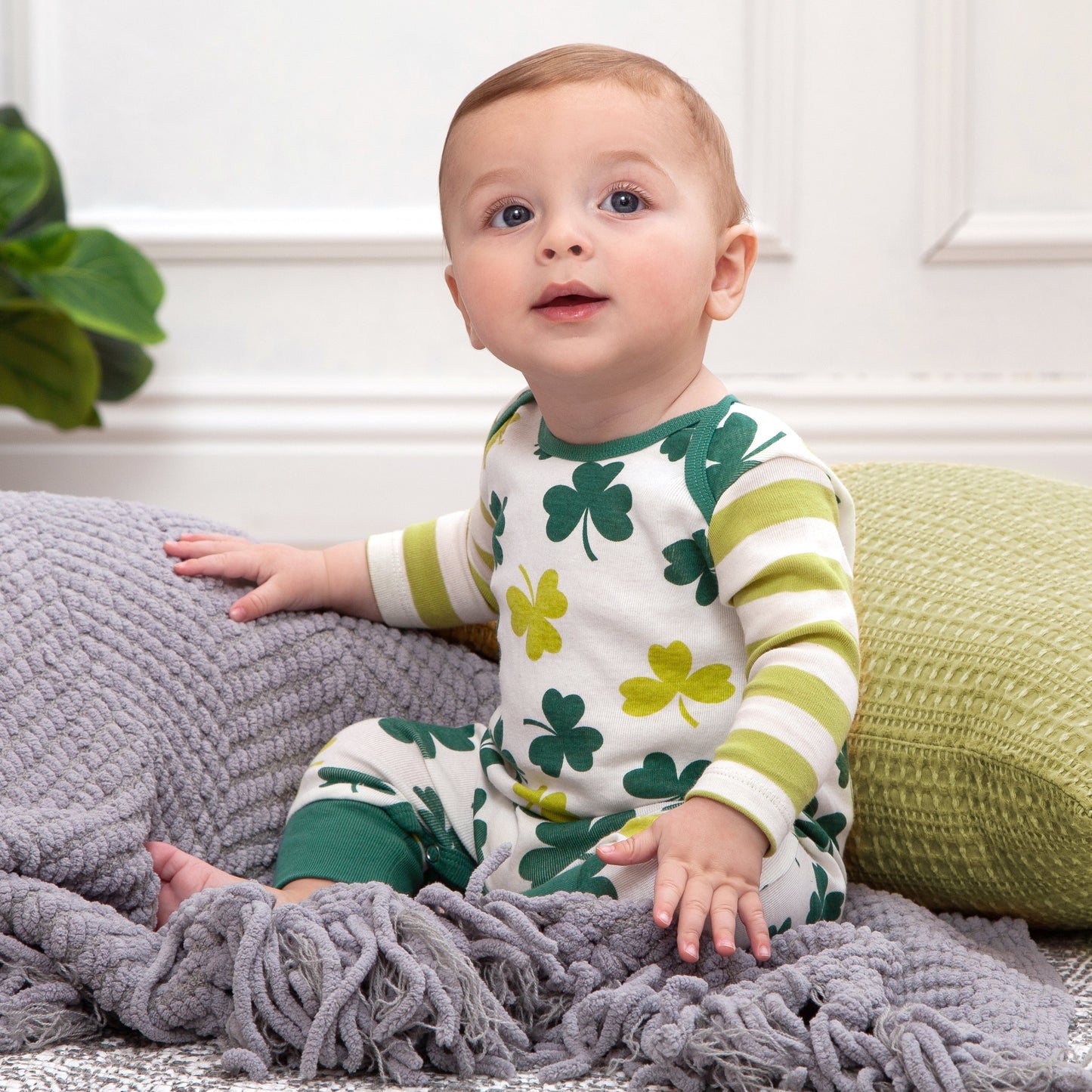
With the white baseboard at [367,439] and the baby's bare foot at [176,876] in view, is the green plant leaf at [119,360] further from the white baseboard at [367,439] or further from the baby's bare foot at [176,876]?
the baby's bare foot at [176,876]

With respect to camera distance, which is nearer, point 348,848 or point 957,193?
point 348,848

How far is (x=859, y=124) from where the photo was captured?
1.36 meters

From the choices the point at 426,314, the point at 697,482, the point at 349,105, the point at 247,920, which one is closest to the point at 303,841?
the point at 247,920

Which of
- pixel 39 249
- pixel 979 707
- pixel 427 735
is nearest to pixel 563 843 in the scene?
pixel 427 735

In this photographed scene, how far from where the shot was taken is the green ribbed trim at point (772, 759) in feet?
1.82

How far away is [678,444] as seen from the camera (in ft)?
2.16

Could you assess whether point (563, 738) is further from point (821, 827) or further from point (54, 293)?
point (54, 293)

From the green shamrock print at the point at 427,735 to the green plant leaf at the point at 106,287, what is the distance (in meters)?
0.70

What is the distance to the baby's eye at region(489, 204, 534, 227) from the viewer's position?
0.65 meters

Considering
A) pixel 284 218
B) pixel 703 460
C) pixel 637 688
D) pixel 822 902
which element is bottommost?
pixel 822 902

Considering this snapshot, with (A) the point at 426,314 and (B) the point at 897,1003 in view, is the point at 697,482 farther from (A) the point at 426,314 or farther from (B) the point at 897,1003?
(A) the point at 426,314

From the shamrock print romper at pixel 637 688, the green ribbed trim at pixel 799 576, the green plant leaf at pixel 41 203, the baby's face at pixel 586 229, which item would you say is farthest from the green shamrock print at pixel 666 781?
the green plant leaf at pixel 41 203

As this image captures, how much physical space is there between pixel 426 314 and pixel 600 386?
80cm

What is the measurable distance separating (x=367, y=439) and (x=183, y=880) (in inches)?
32.6
